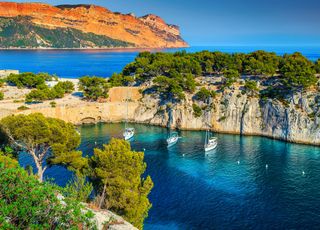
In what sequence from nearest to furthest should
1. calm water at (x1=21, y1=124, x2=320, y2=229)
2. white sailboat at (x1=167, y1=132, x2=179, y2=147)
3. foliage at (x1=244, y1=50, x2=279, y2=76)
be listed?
calm water at (x1=21, y1=124, x2=320, y2=229)
white sailboat at (x1=167, y1=132, x2=179, y2=147)
foliage at (x1=244, y1=50, x2=279, y2=76)

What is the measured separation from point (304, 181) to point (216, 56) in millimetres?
57967

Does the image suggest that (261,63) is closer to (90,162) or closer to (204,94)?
(204,94)

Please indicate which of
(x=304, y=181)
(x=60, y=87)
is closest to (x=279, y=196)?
(x=304, y=181)

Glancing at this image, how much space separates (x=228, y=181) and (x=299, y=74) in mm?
39634

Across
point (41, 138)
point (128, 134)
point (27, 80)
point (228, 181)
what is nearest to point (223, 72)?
point (128, 134)

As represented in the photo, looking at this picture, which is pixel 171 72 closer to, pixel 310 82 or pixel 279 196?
pixel 310 82

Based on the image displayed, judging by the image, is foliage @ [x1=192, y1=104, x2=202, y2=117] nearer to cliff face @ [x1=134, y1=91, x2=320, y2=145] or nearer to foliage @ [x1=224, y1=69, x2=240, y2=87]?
cliff face @ [x1=134, y1=91, x2=320, y2=145]

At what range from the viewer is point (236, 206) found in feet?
150

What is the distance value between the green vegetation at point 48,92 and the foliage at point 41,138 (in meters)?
53.2

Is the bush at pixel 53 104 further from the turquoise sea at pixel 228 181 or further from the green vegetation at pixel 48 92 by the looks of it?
the turquoise sea at pixel 228 181

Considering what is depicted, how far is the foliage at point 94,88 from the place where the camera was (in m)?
95.5

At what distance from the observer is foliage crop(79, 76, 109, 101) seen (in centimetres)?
9547

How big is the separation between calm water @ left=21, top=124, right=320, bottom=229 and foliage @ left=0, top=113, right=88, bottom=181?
40.7 ft

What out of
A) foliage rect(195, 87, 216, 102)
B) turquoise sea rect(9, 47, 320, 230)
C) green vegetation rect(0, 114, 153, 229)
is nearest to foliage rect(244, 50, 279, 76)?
foliage rect(195, 87, 216, 102)
